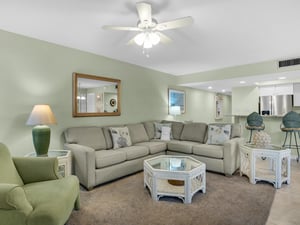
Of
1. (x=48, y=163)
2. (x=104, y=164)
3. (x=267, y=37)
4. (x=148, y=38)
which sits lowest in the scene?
(x=104, y=164)

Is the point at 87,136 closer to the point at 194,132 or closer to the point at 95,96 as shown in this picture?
the point at 95,96

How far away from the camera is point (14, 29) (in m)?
2.60

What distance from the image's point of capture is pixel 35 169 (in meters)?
1.94

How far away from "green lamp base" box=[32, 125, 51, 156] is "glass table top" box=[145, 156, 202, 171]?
1483 mm

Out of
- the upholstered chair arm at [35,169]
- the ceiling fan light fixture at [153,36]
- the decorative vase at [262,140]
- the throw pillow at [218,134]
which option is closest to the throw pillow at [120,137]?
the upholstered chair arm at [35,169]

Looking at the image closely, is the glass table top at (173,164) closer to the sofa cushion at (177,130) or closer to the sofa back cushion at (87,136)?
the sofa back cushion at (87,136)

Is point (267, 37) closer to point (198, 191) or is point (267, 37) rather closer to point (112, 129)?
point (198, 191)

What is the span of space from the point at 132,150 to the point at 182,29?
2220 millimetres

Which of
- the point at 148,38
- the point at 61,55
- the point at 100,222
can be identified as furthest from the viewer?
the point at 61,55

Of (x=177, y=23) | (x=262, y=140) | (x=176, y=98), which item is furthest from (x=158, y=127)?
(x=177, y=23)

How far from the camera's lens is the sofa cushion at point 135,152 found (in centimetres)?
329

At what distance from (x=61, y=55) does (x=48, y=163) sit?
2.04m

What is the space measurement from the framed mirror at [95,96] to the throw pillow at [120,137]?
497 mm

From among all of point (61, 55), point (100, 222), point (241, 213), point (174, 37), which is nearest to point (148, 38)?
point (174, 37)
